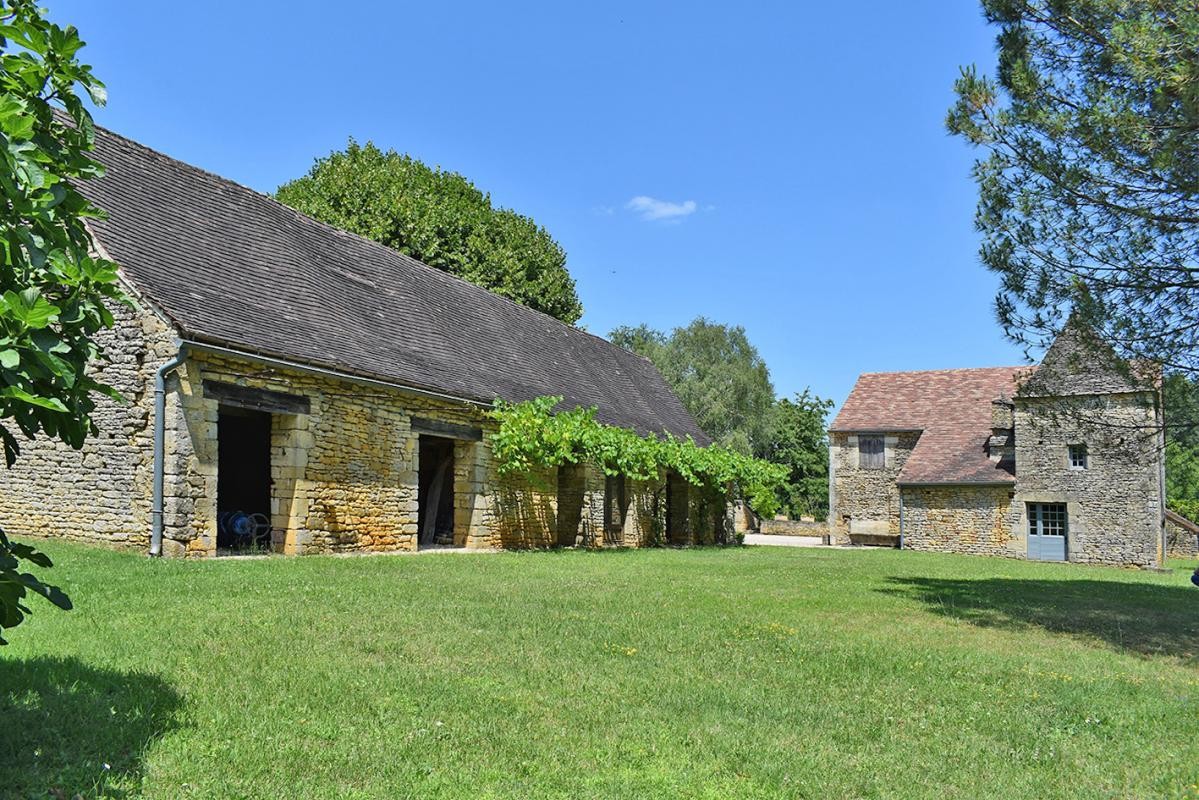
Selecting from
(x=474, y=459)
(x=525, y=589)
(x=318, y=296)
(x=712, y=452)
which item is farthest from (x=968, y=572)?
(x=318, y=296)

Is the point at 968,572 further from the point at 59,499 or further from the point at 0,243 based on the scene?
the point at 0,243

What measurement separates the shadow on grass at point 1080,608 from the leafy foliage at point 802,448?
27705 millimetres

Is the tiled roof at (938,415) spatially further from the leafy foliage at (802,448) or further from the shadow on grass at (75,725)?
the shadow on grass at (75,725)

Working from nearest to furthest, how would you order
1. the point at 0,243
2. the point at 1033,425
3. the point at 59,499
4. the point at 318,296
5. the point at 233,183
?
the point at 0,243, the point at 1033,425, the point at 59,499, the point at 318,296, the point at 233,183

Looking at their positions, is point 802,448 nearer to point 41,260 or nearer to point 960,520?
point 960,520

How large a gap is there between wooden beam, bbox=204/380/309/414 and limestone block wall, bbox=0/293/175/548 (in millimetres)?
698

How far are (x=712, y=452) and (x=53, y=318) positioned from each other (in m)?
20.0

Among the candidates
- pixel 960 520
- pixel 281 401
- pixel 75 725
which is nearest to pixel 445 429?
pixel 281 401

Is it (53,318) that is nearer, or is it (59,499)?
(53,318)

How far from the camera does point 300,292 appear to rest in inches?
560

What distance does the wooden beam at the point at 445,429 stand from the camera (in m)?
14.5

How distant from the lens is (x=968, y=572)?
57.2 feet

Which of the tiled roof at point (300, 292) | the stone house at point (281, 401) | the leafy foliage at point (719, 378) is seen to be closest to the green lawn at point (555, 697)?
the stone house at point (281, 401)

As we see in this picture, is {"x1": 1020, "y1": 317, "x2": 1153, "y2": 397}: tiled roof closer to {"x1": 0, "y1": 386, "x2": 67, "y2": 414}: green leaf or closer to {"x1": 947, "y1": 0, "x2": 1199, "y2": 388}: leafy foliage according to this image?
{"x1": 947, "y1": 0, "x2": 1199, "y2": 388}: leafy foliage
